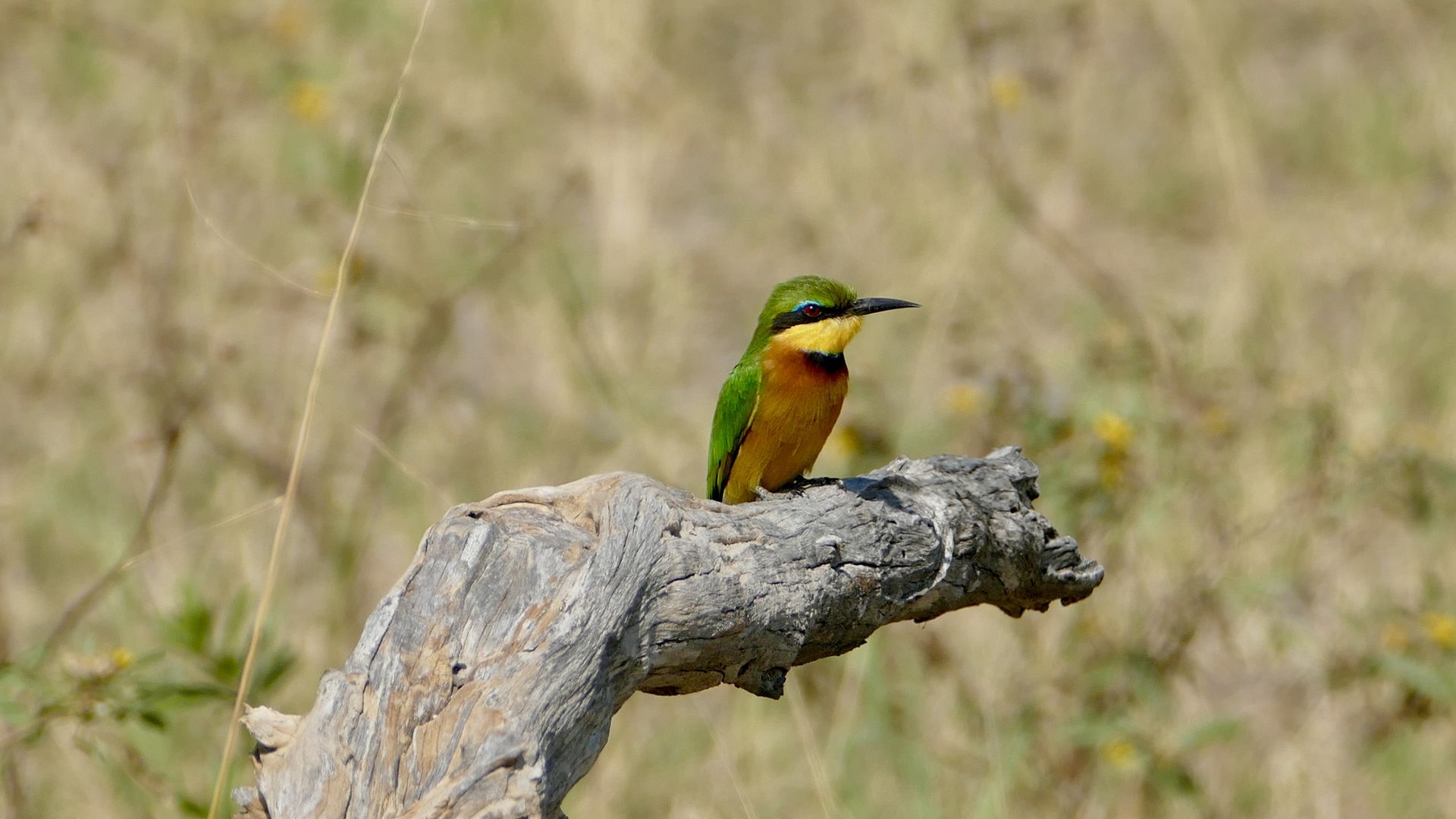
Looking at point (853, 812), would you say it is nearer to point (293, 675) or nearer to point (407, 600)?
point (293, 675)

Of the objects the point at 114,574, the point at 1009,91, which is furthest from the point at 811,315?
the point at 1009,91

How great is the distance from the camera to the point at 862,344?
6.76 metres

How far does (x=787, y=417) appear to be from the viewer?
3.86 meters

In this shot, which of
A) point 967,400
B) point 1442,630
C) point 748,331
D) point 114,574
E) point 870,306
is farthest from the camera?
point 748,331

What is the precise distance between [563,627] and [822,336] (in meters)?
1.97

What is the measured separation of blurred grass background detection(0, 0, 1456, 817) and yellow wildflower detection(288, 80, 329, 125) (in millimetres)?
21

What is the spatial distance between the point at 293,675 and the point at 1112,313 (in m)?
3.57

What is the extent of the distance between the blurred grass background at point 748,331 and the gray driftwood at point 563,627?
67 cm

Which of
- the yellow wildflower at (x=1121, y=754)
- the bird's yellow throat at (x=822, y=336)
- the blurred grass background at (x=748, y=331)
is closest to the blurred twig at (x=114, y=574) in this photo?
the blurred grass background at (x=748, y=331)

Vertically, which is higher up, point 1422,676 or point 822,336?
point 822,336

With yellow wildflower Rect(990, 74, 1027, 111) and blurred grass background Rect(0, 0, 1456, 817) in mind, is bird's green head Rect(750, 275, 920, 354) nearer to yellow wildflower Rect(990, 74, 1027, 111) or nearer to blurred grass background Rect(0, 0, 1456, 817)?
blurred grass background Rect(0, 0, 1456, 817)

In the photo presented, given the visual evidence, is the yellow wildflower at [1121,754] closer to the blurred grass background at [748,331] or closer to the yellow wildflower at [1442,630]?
the blurred grass background at [748,331]

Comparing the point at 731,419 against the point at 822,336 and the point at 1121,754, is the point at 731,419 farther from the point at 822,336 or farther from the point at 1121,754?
the point at 1121,754

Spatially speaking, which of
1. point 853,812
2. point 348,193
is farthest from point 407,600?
point 348,193
